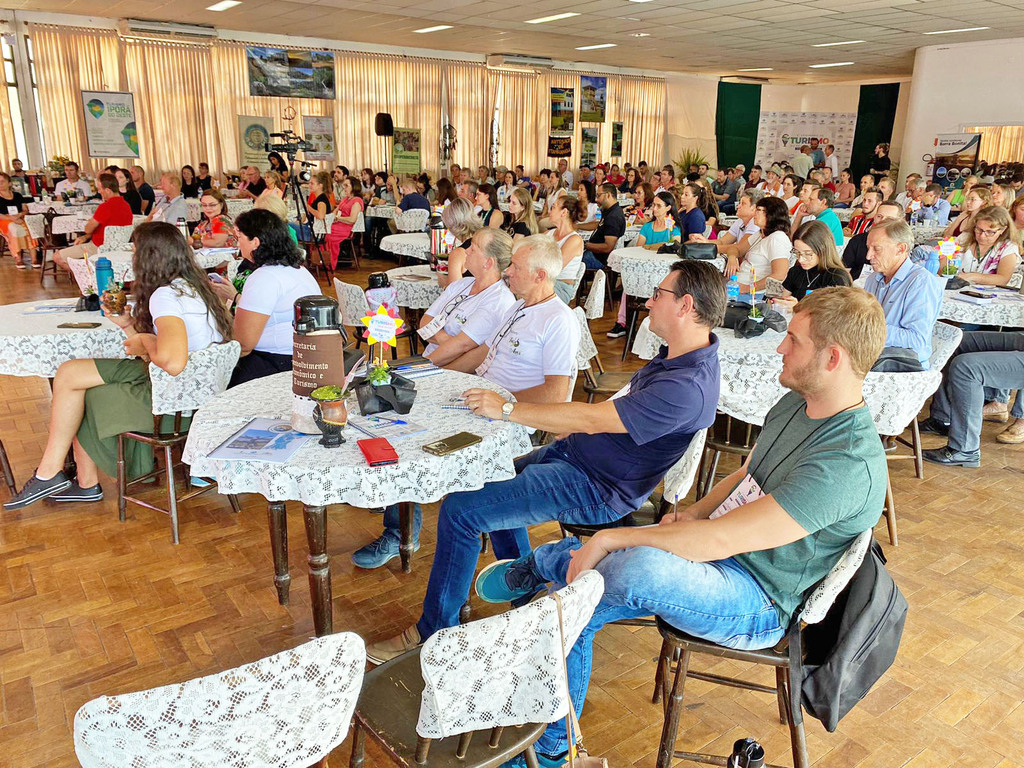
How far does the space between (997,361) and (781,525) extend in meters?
3.40

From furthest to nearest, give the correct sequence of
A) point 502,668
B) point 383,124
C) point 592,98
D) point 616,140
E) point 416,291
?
point 616,140, point 592,98, point 383,124, point 416,291, point 502,668

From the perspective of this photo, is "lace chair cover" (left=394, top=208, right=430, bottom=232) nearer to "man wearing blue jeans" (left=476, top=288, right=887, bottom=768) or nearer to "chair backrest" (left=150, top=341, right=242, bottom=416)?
"chair backrest" (left=150, top=341, right=242, bottom=416)

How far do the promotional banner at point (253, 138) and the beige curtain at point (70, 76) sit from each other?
2070 mm

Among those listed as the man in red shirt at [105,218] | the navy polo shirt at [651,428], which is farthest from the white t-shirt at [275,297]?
the man in red shirt at [105,218]

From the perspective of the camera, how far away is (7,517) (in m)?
3.51

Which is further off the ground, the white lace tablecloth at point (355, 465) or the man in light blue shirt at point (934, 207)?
the man in light blue shirt at point (934, 207)

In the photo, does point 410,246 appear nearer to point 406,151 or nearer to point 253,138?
point 253,138

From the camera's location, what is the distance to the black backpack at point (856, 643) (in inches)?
69.8

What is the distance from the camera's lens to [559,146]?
18766mm

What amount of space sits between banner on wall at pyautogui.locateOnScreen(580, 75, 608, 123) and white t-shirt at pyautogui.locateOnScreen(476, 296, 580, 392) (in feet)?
55.7

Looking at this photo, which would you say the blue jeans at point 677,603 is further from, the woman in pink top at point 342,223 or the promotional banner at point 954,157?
the promotional banner at point 954,157

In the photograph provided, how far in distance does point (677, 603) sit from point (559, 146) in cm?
1805

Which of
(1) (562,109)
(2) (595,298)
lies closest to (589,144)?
(1) (562,109)

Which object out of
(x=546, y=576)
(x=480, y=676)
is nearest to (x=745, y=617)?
(x=546, y=576)
